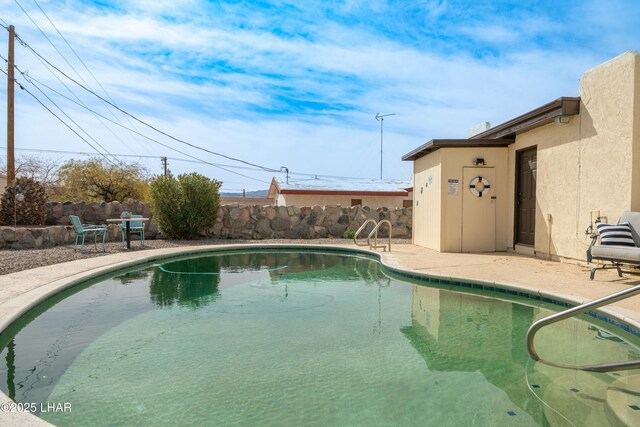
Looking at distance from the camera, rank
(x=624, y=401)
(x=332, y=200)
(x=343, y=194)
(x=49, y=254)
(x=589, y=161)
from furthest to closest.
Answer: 1. (x=332, y=200)
2. (x=343, y=194)
3. (x=49, y=254)
4. (x=589, y=161)
5. (x=624, y=401)

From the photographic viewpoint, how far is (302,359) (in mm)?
3688

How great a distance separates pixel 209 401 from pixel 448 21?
35.4 ft

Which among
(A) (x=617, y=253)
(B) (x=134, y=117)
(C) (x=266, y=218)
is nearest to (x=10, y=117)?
(B) (x=134, y=117)

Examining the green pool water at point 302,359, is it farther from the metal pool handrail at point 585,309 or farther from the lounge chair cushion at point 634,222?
the lounge chair cushion at point 634,222

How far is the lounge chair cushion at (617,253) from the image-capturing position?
563 cm

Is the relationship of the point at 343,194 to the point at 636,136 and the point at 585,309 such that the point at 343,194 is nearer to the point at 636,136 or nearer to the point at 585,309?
the point at 636,136

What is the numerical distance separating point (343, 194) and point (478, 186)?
11481 mm

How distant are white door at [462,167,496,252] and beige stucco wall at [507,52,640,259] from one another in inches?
50.2

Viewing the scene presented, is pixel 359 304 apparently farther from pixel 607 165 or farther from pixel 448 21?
pixel 448 21

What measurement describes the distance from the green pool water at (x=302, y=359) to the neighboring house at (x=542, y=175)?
2935mm

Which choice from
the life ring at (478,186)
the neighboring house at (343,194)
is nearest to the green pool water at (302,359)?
the life ring at (478,186)

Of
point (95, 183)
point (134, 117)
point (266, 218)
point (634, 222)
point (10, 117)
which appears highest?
point (134, 117)

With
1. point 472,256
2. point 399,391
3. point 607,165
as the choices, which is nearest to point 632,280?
point 607,165

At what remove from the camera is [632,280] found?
6000 millimetres
